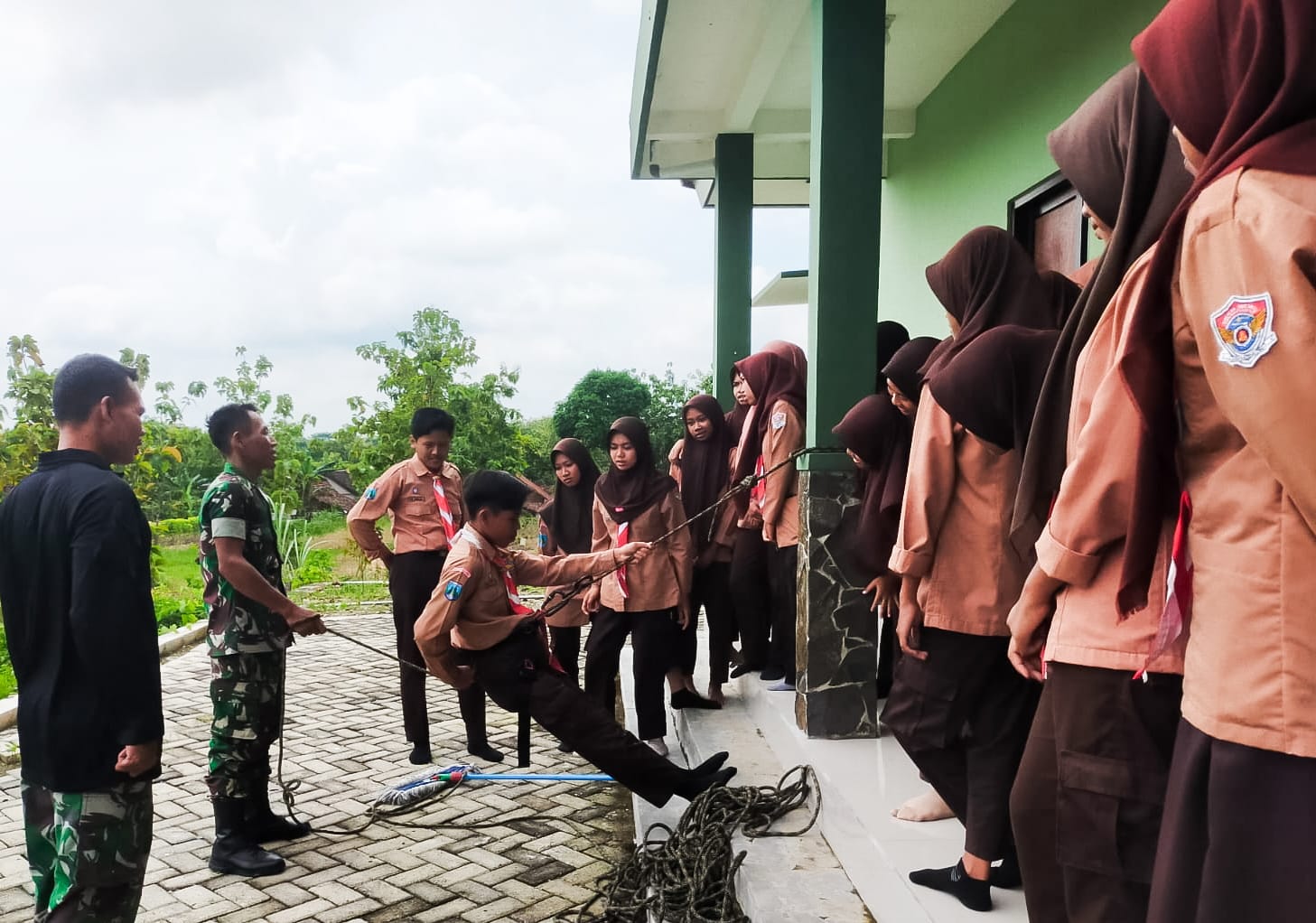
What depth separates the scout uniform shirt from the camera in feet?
12.3

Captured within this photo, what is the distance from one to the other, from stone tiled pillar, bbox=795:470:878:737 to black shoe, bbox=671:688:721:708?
1016 millimetres

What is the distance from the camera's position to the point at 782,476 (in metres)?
4.75

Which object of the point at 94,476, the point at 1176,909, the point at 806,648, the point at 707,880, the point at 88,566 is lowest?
the point at 707,880

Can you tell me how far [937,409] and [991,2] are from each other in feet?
12.9

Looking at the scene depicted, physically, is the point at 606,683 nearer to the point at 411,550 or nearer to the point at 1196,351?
the point at 411,550

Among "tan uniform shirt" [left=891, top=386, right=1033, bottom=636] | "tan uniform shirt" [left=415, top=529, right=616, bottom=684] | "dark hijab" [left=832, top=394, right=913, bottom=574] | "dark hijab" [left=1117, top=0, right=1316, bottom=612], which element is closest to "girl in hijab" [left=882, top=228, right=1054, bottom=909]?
"tan uniform shirt" [left=891, top=386, right=1033, bottom=636]

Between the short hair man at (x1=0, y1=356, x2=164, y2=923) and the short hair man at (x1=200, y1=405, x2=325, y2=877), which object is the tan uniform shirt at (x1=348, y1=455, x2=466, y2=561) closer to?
the short hair man at (x1=200, y1=405, x2=325, y2=877)

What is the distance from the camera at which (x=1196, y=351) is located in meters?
1.39

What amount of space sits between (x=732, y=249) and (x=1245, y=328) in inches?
254

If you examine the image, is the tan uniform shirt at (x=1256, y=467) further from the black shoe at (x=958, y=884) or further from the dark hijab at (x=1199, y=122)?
the black shoe at (x=958, y=884)

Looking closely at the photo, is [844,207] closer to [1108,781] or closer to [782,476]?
[782,476]

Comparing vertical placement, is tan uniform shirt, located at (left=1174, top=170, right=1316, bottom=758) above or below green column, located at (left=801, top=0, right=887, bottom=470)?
below

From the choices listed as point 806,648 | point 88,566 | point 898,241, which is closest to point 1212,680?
point 88,566

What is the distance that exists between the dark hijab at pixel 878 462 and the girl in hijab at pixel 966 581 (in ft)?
1.82
